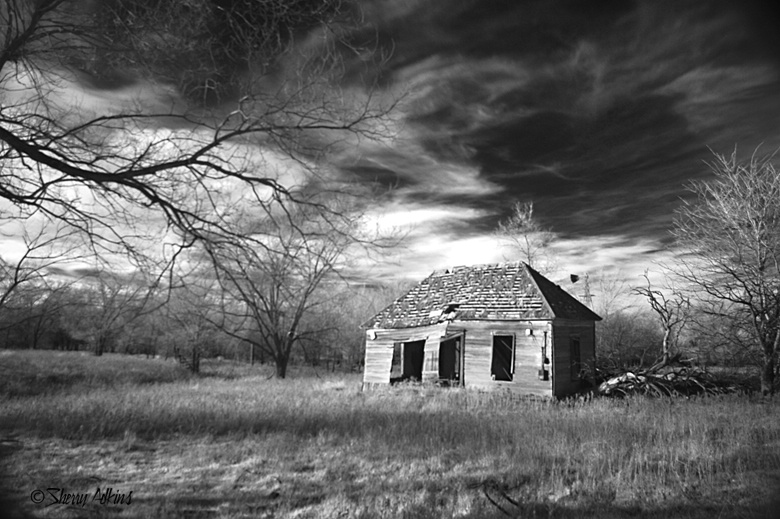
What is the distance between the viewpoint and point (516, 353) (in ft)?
47.6

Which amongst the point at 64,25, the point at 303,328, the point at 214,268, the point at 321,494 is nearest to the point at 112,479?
the point at 321,494

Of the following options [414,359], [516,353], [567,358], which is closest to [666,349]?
[567,358]

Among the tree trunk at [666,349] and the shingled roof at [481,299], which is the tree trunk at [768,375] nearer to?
the tree trunk at [666,349]

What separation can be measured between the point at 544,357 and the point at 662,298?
457cm

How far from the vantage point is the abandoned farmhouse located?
1409 cm

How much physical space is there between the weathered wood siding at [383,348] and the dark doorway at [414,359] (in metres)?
1.75

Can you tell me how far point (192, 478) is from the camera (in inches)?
202

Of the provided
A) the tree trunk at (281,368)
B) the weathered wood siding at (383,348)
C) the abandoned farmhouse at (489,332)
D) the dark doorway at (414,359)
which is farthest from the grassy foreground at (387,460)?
the tree trunk at (281,368)

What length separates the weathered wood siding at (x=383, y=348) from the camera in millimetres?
16766

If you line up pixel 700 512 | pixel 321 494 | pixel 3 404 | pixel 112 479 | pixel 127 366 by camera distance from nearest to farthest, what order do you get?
pixel 700 512, pixel 321 494, pixel 112 479, pixel 3 404, pixel 127 366

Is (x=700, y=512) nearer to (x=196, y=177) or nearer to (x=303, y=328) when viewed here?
(x=196, y=177)

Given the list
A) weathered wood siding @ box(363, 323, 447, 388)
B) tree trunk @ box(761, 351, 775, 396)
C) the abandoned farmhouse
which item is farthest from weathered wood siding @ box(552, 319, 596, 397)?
tree trunk @ box(761, 351, 775, 396)

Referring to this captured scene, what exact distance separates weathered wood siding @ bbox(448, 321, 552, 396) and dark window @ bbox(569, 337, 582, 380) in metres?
2.28

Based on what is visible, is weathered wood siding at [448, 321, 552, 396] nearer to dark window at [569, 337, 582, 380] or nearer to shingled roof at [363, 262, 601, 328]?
shingled roof at [363, 262, 601, 328]
